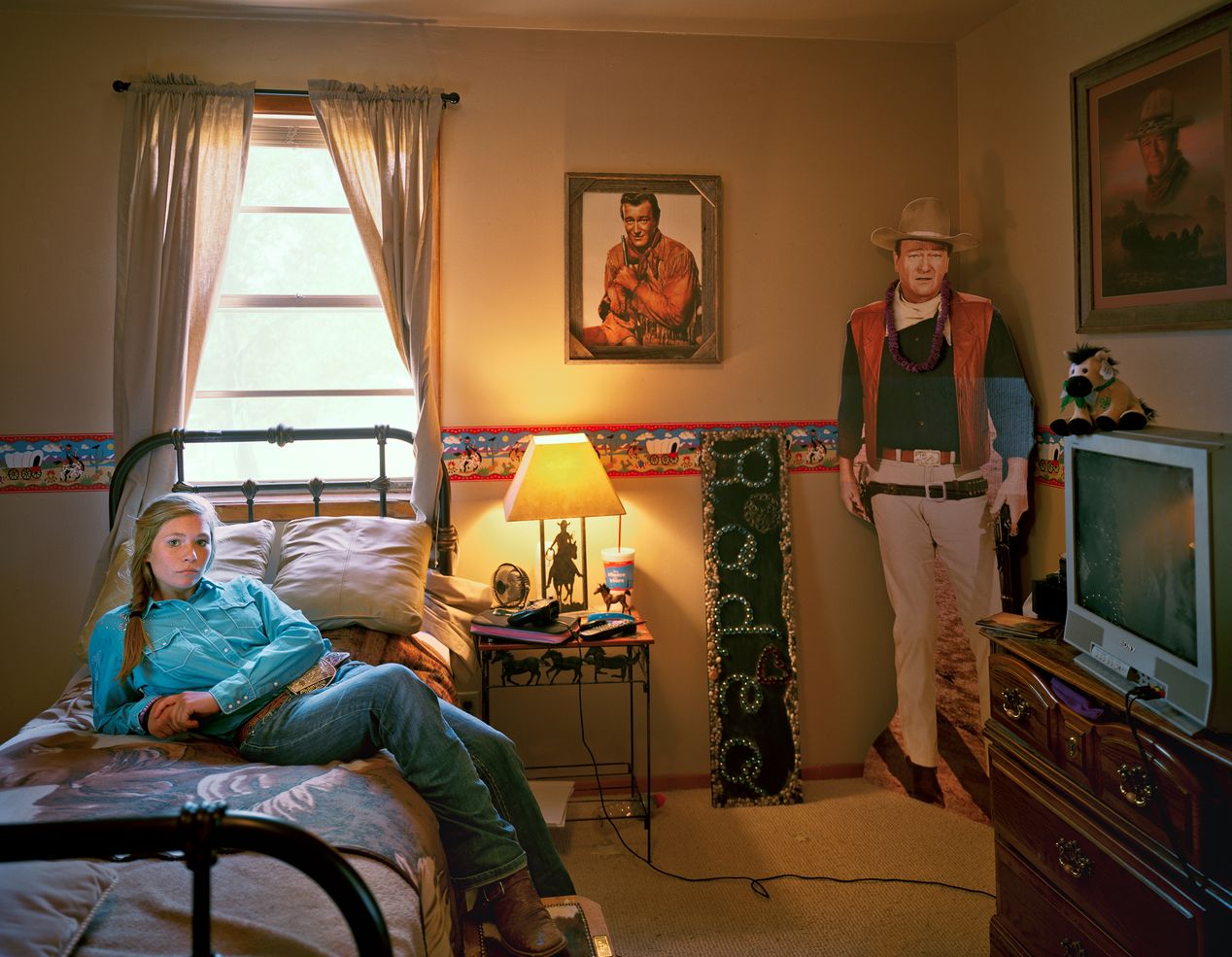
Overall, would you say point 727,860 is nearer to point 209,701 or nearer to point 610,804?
point 610,804

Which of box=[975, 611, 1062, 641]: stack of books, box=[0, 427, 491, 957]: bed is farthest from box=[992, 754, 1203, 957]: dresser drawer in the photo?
box=[0, 427, 491, 957]: bed

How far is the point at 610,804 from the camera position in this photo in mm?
3479

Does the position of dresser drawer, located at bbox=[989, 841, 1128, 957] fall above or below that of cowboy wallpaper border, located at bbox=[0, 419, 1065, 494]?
below

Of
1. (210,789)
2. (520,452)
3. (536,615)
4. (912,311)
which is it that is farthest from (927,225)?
(210,789)

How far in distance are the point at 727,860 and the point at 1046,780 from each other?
117cm

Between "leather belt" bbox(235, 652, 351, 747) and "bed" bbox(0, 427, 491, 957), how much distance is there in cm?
7

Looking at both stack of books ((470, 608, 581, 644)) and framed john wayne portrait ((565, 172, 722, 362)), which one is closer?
stack of books ((470, 608, 581, 644))

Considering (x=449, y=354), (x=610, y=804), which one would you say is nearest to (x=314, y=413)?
(x=449, y=354)

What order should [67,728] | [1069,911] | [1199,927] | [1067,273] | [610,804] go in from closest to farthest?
[1199,927] → [1069,911] → [67,728] → [1067,273] → [610,804]

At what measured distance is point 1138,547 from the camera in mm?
2037

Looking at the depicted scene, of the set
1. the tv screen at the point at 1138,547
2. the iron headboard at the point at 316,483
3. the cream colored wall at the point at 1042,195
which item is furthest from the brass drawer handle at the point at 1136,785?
the iron headboard at the point at 316,483

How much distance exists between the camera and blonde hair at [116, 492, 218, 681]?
7.53 feet

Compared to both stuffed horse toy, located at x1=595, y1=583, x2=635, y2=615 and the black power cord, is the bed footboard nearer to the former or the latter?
the black power cord

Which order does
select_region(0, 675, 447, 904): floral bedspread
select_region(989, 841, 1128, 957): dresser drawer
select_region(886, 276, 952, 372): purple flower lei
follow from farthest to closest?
1. select_region(886, 276, 952, 372): purple flower lei
2. select_region(989, 841, 1128, 957): dresser drawer
3. select_region(0, 675, 447, 904): floral bedspread
